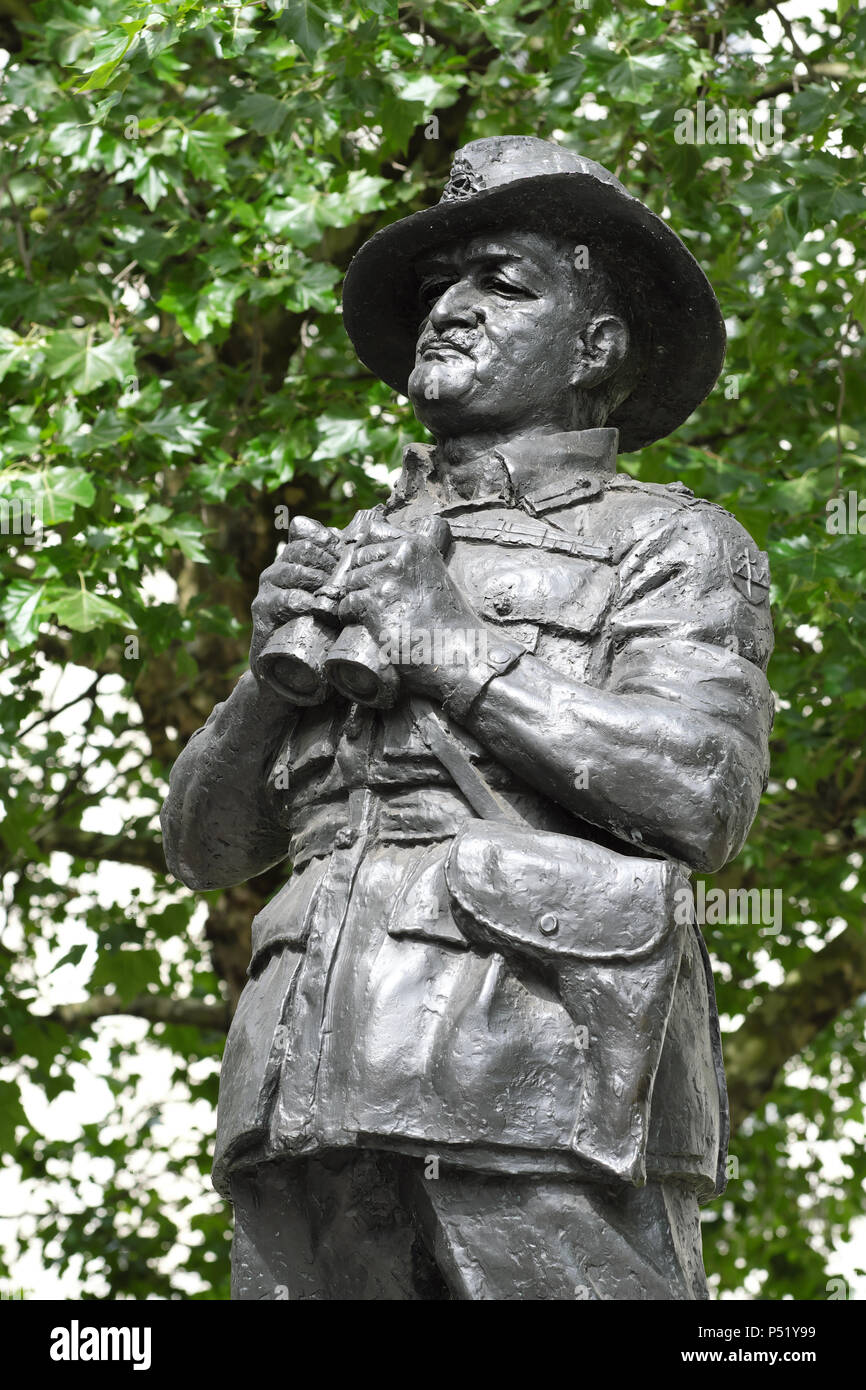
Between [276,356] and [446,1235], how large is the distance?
664cm

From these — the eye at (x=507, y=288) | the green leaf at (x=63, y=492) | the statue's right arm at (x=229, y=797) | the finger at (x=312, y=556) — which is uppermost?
the green leaf at (x=63, y=492)

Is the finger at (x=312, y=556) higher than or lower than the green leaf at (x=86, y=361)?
lower

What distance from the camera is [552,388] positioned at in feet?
13.7

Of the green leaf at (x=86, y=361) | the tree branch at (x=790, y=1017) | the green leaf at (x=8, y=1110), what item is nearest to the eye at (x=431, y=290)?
the green leaf at (x=86, y=361)

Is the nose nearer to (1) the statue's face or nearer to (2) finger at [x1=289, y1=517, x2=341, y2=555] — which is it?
(1) the statue's face

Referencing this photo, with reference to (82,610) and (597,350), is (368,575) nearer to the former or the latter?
(597,350)

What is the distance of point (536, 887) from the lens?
138 inches

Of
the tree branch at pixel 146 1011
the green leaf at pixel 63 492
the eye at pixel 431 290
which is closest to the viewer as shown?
the eye at pixel 431 290

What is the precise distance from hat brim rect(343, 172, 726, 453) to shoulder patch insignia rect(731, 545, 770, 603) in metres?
0.66

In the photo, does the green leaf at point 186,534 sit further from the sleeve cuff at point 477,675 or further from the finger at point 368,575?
the sleeve cuff at point 477,675

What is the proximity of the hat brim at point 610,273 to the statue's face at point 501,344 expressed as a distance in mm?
73

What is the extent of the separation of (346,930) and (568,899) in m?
0.43

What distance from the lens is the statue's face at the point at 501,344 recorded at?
412 centimetres

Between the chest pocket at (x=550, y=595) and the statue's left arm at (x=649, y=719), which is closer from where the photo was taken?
the statue's left arm at (x=649, y=719)
